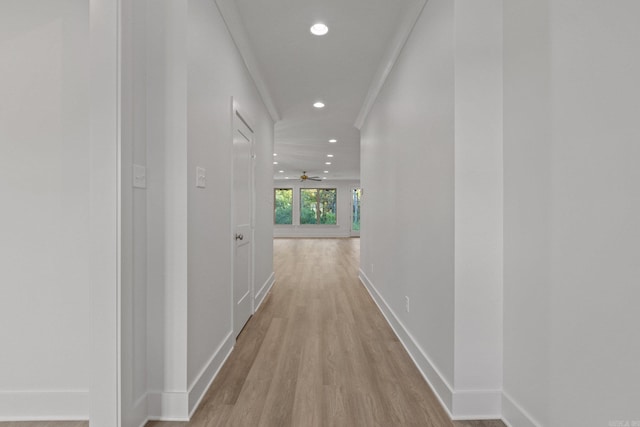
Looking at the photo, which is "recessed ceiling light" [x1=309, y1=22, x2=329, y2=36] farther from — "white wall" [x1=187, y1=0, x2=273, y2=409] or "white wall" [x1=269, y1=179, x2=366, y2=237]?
"white wall" [x1=269, y1=179, x2=366, y2=237]

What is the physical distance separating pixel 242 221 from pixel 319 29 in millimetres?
1902

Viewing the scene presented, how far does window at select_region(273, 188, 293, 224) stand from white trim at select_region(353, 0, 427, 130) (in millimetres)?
9850

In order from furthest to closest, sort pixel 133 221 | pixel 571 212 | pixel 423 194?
pixel 423 194, pixel 133 221, pixel 571 212

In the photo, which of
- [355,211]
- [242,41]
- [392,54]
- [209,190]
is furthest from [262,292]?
[355,211]

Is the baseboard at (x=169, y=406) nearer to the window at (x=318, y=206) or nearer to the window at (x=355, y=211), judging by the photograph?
the window at (x=318, y=206)

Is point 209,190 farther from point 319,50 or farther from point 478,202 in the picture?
point 319,50

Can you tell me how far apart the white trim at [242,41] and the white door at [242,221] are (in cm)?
62

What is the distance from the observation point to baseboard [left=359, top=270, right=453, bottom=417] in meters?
1.76

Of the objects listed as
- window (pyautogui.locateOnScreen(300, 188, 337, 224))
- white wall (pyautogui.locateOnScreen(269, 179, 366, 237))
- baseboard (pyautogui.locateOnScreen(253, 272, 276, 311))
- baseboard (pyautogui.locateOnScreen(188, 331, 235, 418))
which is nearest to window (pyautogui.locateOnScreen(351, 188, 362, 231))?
white wall (pyautogui.locateOnScreen(269, 179, 366, 237))

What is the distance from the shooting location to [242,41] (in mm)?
2711

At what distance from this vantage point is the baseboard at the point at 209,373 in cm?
175
